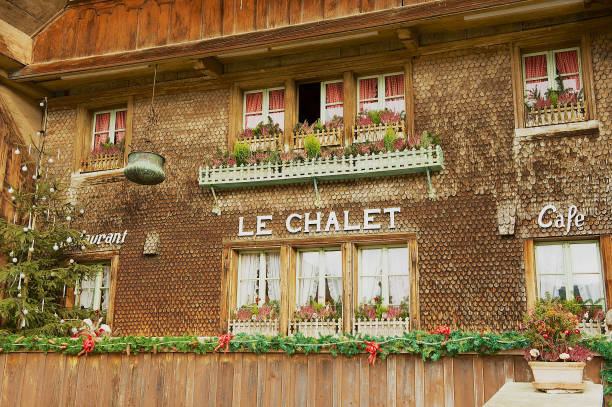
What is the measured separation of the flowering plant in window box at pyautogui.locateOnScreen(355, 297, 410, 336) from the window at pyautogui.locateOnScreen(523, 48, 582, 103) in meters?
4.40

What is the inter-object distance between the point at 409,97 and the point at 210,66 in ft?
13.4

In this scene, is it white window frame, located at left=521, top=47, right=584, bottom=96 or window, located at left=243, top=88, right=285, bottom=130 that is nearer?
white window frame, located at left=521, top=47, right=584, bottom=96

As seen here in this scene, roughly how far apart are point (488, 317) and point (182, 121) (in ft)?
24.2

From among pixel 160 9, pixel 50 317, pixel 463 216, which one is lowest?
pixel 50 317

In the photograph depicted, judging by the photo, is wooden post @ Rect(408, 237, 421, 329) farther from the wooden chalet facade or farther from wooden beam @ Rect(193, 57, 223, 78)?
wooden beam @ Rect(193, 57, 223, 78)

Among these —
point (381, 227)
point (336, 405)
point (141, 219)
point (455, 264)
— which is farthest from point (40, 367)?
point (455, 264)

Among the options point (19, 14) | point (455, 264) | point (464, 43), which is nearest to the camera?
point (455, 264)

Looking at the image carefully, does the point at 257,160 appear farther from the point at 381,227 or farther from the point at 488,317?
the point at 488,317

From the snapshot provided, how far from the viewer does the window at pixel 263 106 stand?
13875 millimetres

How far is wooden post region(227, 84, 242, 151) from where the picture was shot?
45.3 ft

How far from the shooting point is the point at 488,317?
444 inches

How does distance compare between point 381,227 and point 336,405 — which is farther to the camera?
point 381,227

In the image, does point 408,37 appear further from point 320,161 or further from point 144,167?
point 144,167

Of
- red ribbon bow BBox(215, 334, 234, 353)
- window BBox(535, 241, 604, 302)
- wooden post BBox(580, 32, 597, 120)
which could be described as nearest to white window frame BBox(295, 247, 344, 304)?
red ribbon bow BBox(215, 334, 234, 353)
